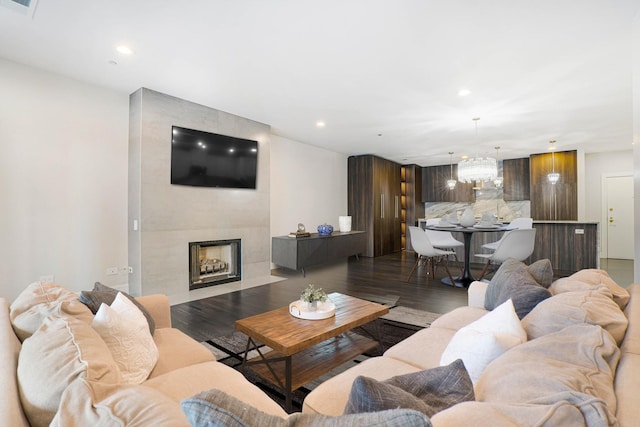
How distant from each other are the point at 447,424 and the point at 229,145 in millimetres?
4601

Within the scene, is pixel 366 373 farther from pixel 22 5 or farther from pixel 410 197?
pixel 410 197

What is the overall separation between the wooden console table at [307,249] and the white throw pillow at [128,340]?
3856mm

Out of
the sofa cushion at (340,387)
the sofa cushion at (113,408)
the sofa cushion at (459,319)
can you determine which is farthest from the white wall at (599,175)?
the sofa cushion at (113,408)

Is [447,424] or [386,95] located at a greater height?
[386,95]

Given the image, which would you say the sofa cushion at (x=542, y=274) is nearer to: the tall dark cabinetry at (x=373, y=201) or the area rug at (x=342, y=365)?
the area rug at (x=342, y=365)

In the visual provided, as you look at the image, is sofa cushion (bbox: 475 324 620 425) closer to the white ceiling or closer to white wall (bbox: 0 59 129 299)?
the white ceiling

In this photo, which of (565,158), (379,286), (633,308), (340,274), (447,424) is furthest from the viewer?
(565,158)

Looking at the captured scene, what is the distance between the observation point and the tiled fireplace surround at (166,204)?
3793 mm

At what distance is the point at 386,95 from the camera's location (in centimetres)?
392

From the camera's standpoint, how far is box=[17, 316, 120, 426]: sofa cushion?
0.77 m

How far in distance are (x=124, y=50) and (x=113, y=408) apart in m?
3.25

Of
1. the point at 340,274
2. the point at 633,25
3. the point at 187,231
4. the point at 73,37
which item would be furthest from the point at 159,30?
the point at 340,274

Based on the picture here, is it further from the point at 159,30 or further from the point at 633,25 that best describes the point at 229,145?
the point at 633,25

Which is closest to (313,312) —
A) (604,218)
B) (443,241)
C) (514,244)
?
(514,244)
